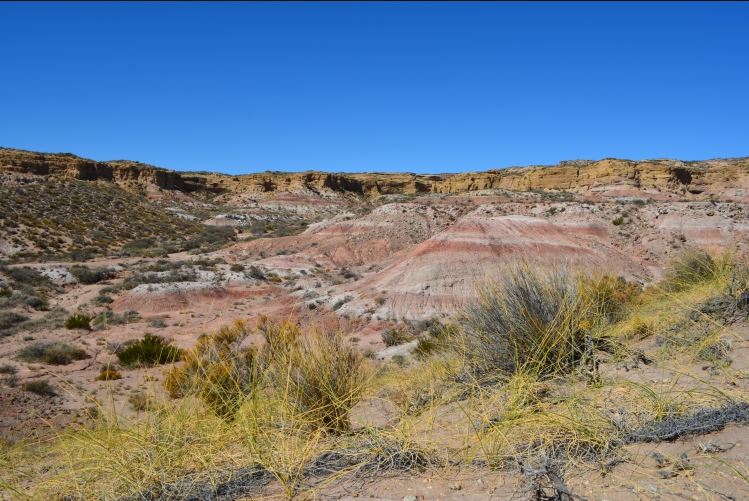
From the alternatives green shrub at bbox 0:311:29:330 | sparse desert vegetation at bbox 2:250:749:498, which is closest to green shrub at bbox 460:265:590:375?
sparse desert vegetation at bbox 2:250:749:498

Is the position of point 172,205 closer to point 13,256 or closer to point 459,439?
point 13,256

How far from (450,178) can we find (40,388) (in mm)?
79065

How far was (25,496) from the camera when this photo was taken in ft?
11.2

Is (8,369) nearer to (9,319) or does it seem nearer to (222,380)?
(9,319)

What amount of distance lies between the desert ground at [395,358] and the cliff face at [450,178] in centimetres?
2984

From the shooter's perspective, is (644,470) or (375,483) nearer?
(644,470)

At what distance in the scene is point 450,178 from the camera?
8581 centimetres

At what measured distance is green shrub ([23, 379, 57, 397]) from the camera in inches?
477

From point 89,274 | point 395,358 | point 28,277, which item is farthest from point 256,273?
point 395,358

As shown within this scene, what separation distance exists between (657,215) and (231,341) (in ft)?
85.1

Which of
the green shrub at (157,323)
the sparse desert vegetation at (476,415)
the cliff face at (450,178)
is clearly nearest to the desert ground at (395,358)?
the sparse desert vegetation at (476,415)

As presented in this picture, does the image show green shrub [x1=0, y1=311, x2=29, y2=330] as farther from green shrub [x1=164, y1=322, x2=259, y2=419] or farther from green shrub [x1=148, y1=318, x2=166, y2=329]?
green shrub [x1=164, y1=322, x2=259, y2=419]

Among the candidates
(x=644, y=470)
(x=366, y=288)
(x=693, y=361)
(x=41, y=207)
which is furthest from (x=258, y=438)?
(x=41, y=207)

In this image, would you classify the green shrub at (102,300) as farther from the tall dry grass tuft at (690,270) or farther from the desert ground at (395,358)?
the tall dry grass tuft at (690,270)
